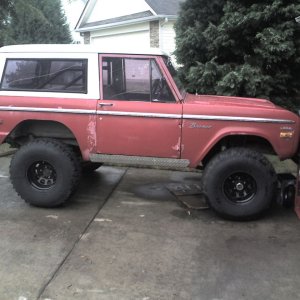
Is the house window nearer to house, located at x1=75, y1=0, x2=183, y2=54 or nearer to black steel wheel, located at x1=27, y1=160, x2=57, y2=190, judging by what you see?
black steel wheel, located at x1=27, y1=160, x2=57, y2=190

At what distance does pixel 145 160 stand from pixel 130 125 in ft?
1.45

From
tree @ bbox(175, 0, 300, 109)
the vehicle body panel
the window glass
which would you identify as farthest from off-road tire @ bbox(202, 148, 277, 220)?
tree @ bbox(175, 0, 300, 109)

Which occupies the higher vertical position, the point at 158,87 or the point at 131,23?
the point at 131,23

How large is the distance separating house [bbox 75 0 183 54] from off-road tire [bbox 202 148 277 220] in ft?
35.3

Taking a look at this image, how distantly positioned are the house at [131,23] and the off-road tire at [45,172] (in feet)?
33.6

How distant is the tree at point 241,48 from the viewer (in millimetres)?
7301

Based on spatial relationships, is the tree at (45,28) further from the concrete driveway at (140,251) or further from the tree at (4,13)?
the concrete driveway at (140,251)

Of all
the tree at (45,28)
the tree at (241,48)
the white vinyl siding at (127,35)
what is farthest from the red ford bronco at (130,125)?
the tree at (45,28)

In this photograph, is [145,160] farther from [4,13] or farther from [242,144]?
[4,13]

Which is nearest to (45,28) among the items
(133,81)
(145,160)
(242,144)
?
(133,81)

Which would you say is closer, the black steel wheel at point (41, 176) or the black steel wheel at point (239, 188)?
the black steel wheel at point (239, 188)

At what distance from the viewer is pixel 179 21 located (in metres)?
8.52

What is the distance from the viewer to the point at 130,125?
5.16m

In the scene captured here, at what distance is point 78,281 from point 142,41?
47.6 feet
